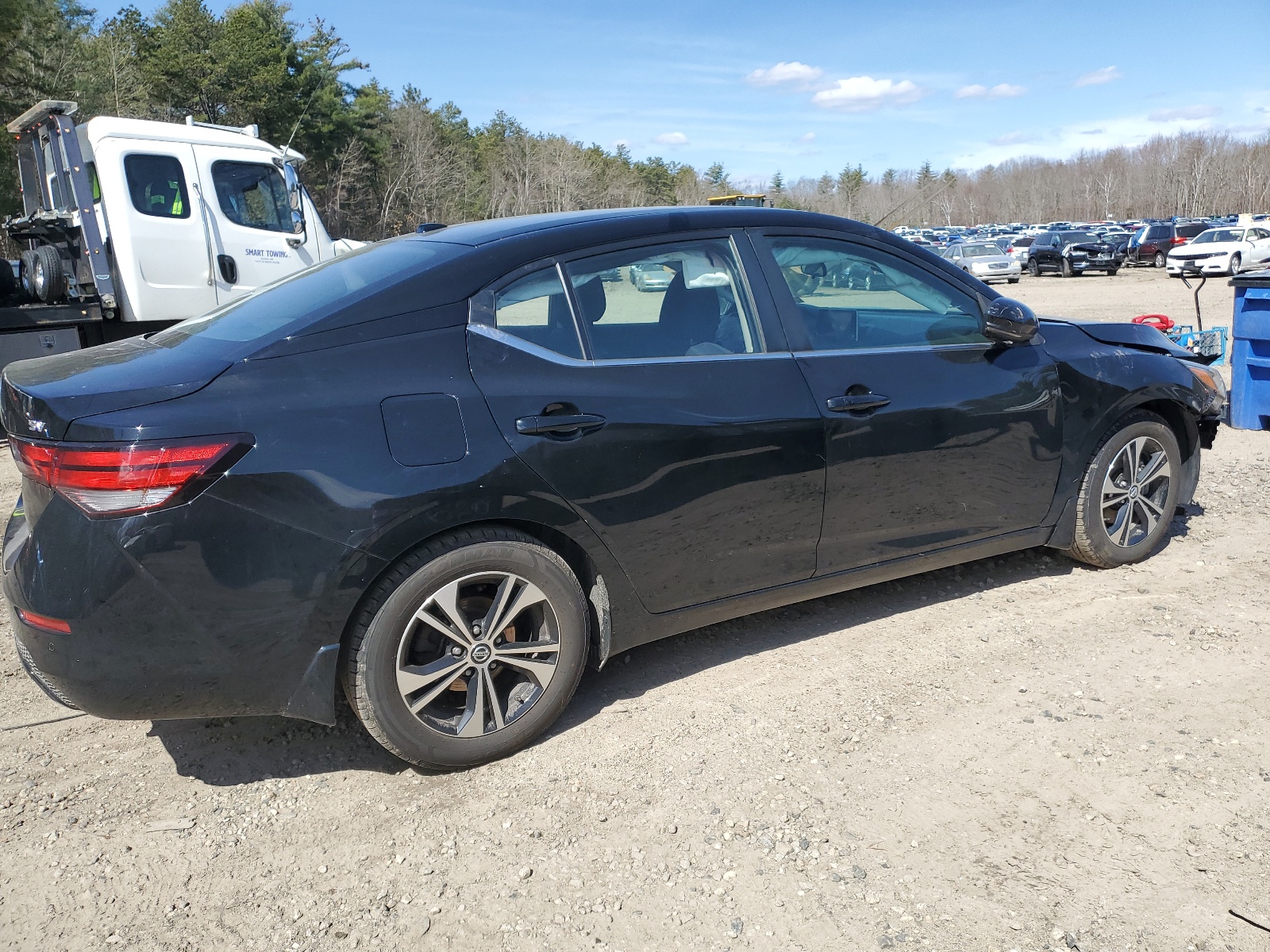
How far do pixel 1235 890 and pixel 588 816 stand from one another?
1678 mm

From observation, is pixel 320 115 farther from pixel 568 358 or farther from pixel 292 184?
pixel 568 358

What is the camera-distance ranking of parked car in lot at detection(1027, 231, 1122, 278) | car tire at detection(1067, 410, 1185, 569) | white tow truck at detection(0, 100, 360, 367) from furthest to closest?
parked car in lot at detection(1027, 231, 1122, 278) < white tow truck at detection(0, 100, 360, 367) < car tire at detection(1067, 410, 1185, 569)

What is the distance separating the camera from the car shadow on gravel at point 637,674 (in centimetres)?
321

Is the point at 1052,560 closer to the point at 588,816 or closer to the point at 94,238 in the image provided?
the point at 588,816

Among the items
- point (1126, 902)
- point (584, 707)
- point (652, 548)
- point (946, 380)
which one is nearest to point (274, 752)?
point (584, 707)

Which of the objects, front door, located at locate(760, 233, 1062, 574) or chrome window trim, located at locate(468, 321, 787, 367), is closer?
chrome window trim, located at locate(468, 321, 787, 367)

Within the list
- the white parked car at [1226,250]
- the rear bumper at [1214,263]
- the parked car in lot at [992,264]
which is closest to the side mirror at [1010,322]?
the white parked car at [1226,250]

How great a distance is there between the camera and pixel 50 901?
254 centimetres

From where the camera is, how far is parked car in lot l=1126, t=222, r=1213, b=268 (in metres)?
36.2

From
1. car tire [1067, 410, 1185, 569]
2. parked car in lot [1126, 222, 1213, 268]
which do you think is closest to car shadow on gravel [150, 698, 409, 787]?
car tire [1067, 410, 1185, 569]

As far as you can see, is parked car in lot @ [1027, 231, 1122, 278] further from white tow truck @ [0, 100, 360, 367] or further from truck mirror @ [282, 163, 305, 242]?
white tow truck @ [0, 100, 360, 367]

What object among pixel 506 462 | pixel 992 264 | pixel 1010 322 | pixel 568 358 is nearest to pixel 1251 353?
pixel 1010 322

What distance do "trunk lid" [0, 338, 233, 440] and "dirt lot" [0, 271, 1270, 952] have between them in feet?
3.91

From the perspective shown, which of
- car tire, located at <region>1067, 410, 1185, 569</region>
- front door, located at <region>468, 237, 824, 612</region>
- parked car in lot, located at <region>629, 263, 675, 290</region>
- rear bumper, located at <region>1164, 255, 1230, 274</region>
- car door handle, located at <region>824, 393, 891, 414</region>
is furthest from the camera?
rear bumper, located at <region>1164, 255, 1230, 274</region>
